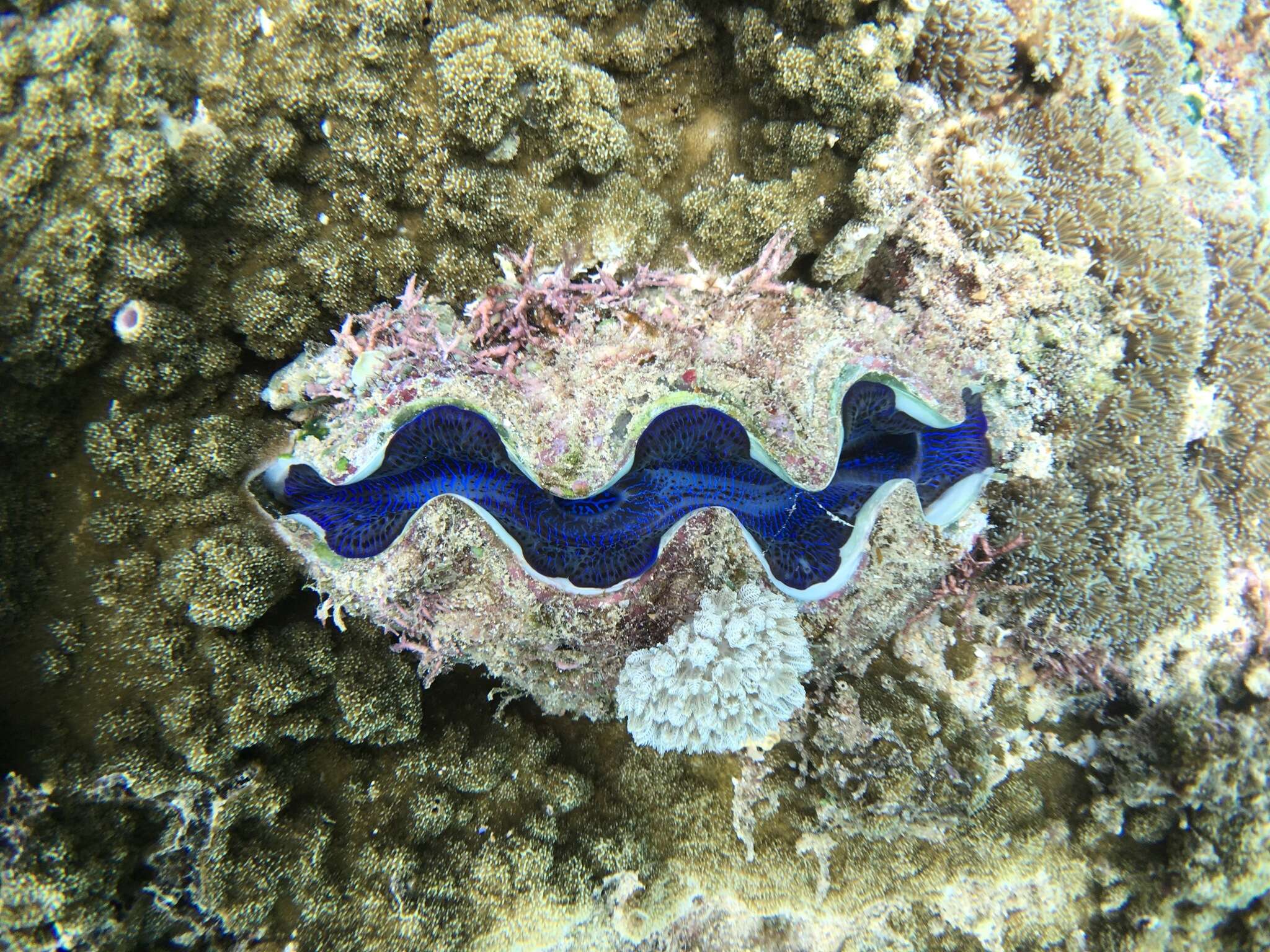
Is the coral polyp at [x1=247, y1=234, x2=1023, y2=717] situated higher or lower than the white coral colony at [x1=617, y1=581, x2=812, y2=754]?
higher

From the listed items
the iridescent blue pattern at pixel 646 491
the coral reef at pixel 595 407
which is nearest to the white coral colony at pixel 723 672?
the coral reef at pixel 595 407

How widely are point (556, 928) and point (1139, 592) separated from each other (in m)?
3.16

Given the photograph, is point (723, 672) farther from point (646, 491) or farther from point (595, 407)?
point (595, 407)

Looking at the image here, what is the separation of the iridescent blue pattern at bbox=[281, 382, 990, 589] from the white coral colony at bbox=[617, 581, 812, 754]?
22 cm

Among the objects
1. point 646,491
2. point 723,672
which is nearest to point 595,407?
point 646,491

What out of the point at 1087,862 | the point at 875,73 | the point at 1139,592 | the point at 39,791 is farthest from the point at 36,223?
the point at 1087,862

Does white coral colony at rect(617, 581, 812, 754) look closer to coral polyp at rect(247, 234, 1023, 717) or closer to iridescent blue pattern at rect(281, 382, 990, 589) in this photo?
coral polyp at rect(247, 234, 1023, 717)

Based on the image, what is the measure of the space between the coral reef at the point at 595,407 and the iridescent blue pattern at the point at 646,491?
11 cm

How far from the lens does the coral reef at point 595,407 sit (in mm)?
2236

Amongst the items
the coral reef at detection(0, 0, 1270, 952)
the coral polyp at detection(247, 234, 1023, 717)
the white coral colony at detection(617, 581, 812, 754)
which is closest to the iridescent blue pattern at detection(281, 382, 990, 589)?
the coral polyp at detection(247, 234, 1023, 717)

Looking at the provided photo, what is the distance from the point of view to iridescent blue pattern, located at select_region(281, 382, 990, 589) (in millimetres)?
2576

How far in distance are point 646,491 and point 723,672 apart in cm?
84

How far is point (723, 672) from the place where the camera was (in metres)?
2.60

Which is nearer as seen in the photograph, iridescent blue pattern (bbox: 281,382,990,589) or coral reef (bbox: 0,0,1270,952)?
coral reef (bbox: 0,0,1270,952)
